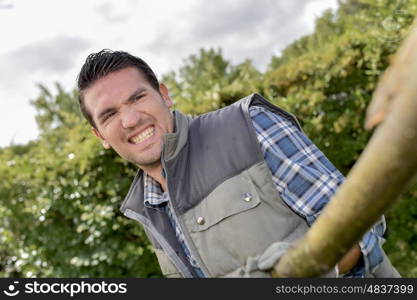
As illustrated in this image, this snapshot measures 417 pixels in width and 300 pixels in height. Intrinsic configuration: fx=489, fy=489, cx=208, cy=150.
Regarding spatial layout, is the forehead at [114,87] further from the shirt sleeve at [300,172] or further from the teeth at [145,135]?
the shirt sleeve at [300,172]

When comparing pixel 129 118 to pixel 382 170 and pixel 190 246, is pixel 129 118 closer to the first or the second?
pixel 190 246

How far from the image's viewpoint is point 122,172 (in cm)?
569

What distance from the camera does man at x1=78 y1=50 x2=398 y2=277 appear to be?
2.16m

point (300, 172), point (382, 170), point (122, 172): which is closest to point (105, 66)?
point (300, 172)

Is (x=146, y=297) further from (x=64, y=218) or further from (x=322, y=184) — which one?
(x=64, y=218)

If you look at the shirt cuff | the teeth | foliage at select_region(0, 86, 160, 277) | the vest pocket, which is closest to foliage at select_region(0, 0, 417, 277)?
foliage at select_region(0, 86, 160, 277)

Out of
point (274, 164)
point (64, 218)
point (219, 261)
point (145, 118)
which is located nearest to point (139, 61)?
point (145, 118)

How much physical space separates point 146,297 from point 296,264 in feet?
3.22

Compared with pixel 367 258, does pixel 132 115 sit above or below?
above

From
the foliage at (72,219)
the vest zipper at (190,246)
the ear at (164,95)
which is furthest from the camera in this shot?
the foliage at (72,219)

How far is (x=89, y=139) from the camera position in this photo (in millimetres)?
5602

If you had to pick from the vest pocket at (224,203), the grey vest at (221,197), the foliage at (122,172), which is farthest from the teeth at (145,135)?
the foliage at (122,172)

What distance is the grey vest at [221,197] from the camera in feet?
7.23

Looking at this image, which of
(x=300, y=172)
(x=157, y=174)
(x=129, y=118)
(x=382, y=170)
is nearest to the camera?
(x=382, y=170)
